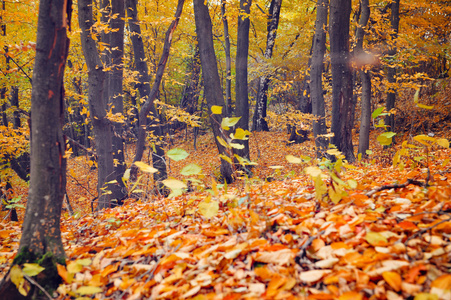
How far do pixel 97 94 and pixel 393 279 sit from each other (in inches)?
189

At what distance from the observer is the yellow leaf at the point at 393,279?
97 centimetres

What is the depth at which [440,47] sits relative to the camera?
807 centimetres

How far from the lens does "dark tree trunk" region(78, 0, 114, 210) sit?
4090 millimetres

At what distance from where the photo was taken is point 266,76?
36.2ft

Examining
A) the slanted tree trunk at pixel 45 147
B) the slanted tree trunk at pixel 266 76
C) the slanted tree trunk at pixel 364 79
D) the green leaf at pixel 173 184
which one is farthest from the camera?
the slanted tree trunk at pixel 266 76

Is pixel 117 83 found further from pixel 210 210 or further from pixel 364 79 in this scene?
pixel 364 79

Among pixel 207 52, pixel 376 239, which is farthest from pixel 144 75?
pixel 376 239

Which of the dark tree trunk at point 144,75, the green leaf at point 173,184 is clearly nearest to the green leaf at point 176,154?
the green leaf at point 173,184

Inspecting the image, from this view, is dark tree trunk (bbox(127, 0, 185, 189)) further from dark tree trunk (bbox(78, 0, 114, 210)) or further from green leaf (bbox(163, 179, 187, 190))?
green leaf (bbox(163, 179, 187, 190))

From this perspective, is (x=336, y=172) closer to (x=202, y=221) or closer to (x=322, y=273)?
(x=322, y=273)

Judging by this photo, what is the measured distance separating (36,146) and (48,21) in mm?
814

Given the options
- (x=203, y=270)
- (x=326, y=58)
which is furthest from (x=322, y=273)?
(x=326, y=58)

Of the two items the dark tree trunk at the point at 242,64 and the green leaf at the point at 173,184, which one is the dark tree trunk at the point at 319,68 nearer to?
the dark tree trunk at the point at 242,64

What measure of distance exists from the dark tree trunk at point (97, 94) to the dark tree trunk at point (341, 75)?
4.66m
